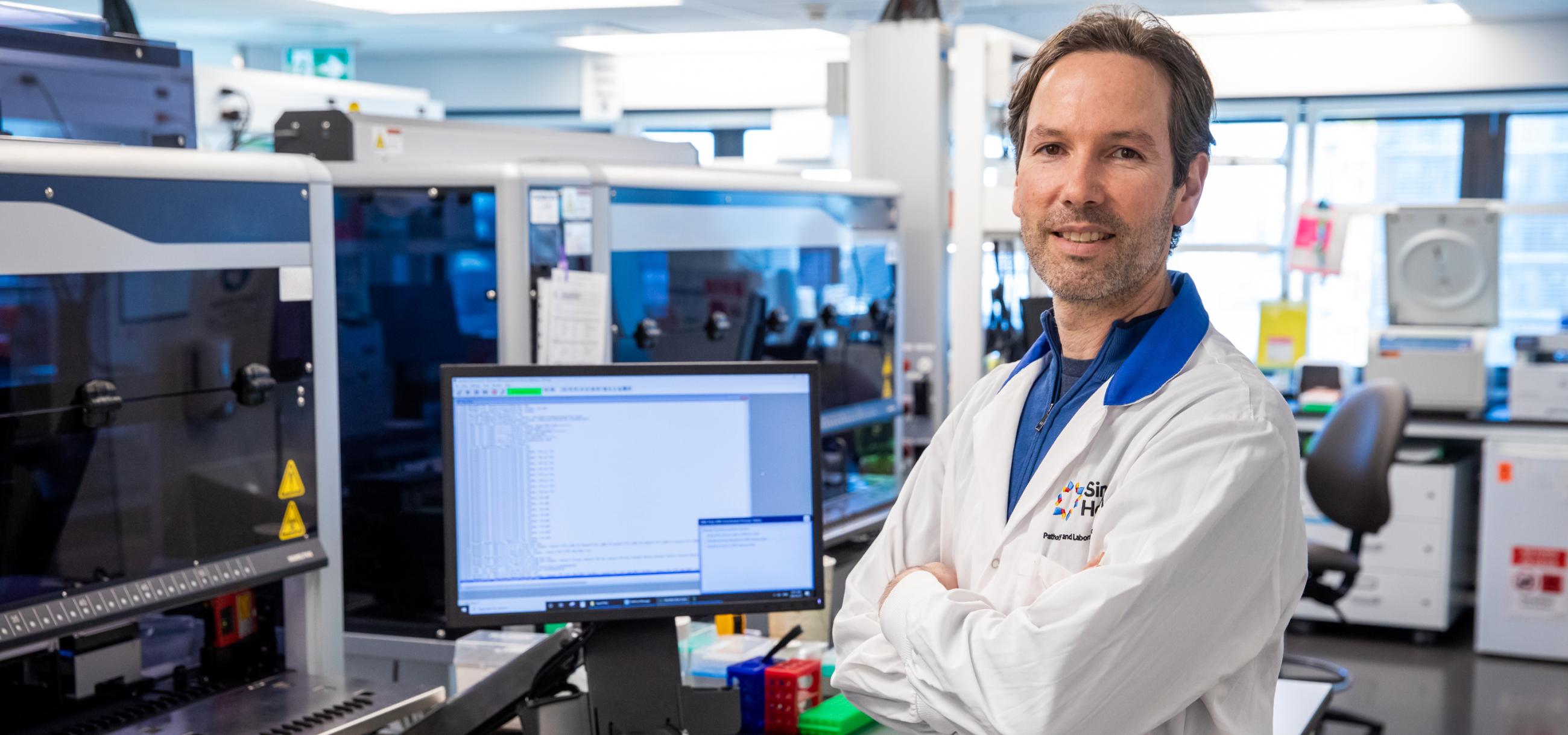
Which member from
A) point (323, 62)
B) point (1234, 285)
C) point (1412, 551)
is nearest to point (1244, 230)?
point (1234, 285)

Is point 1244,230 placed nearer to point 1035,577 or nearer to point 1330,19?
point 1330,19

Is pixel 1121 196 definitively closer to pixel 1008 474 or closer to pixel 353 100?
pixel 1008 474

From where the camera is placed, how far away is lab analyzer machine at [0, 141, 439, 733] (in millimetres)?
1505

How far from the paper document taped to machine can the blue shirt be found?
1.19 metres

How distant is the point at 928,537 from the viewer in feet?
4.87

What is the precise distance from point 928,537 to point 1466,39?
19.8 feet

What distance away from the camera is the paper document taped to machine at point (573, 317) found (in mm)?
2455

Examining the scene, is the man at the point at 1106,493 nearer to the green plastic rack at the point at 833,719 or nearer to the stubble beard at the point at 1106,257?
the stubble beard at the point at 1106,257

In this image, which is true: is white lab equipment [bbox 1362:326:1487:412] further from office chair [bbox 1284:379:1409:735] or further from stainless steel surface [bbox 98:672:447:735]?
stainless steel surface [bbox 98:672:447:735]

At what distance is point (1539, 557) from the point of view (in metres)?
4.80

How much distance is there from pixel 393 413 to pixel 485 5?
13.8 ft

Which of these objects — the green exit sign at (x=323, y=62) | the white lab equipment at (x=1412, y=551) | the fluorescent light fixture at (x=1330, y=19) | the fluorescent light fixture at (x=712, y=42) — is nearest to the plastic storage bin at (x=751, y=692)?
the white lab equipment at (x=1412, y=551)

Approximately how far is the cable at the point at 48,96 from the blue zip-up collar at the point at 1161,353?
1415mm

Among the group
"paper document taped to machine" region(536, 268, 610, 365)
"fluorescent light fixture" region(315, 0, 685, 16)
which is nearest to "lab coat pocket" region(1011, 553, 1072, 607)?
"paper document taped to machine" region(536, 268, 610, 365)
